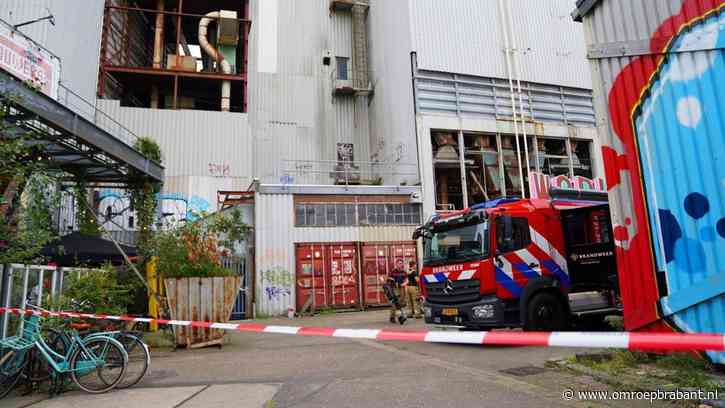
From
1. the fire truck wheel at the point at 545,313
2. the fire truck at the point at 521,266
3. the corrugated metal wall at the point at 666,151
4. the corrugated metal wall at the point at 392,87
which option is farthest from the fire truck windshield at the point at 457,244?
the corrugated metal wall at the point at 392,87

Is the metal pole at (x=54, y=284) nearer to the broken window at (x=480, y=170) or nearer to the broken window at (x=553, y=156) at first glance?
the broken window at (x=480, y=170)

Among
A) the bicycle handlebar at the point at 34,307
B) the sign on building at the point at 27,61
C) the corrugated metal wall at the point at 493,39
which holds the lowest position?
the bicycle handlebar at the point at 34,307

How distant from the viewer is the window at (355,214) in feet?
56.0

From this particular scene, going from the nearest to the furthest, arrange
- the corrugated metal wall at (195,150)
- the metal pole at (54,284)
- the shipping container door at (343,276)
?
the metal pole at (54,284) < the shipping container door at (343,276) < the corrugated metal wall at (195,150)

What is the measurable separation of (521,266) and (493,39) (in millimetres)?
16691

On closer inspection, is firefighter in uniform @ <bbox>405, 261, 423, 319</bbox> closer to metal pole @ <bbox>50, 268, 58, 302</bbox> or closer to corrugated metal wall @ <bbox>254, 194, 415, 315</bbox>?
corrugated metal wall @ <bbox>254, 194, 415, 315</bbox>

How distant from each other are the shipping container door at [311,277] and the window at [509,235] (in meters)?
9.82

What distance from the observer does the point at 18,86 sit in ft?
25.3

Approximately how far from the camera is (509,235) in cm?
801

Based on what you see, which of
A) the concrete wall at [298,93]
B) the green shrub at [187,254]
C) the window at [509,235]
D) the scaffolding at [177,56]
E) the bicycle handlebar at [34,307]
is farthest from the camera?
the concrete wall at [298,93]

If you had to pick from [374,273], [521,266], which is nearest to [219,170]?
[374,273]

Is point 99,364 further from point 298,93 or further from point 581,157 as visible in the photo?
point 581,157

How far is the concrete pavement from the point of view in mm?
4867

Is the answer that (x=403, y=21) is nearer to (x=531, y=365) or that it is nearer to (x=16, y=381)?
(x=531, y=365)
